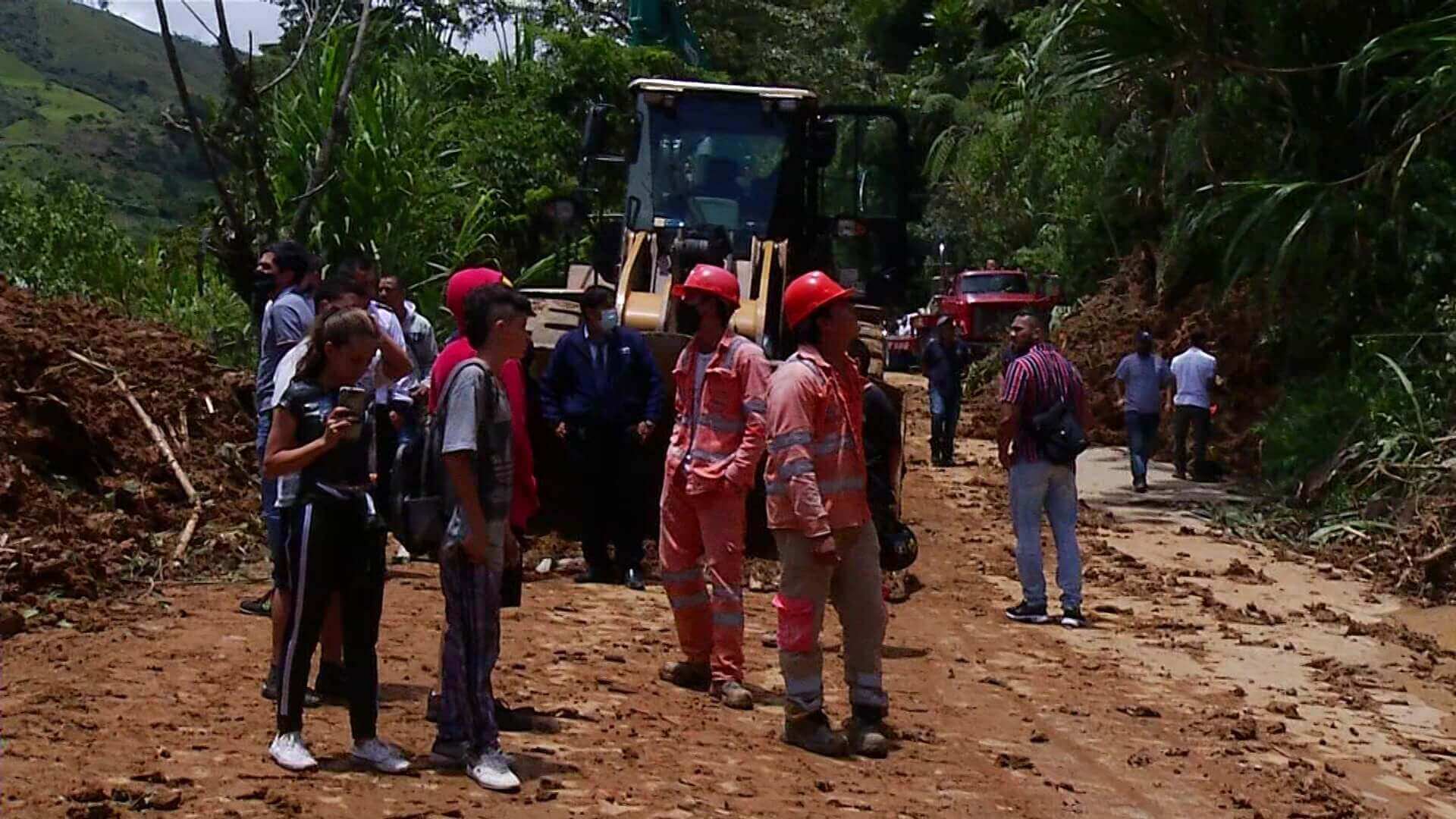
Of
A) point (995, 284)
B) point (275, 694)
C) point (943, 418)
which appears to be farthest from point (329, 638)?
point (995, 284)

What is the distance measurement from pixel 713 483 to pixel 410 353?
2.53 m

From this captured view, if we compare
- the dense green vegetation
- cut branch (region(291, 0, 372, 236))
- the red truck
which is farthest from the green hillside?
the red truck

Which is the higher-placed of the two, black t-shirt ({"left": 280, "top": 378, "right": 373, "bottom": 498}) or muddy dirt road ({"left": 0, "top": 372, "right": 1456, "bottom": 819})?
black t-shirt ({"left": 280, "top": 378, "right": 373, "bottom": 498})

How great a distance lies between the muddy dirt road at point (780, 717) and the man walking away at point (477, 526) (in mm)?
166

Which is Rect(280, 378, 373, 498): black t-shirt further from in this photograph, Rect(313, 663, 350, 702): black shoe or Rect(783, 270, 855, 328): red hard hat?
Rect(783, 270, 855, 328): red hard hat

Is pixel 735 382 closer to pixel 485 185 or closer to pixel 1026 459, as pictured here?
pixel 1026 459

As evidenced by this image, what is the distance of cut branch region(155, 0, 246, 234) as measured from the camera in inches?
534

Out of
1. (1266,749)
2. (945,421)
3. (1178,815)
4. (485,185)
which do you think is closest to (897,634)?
(1266,749)

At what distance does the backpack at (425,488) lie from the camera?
6.41 metres

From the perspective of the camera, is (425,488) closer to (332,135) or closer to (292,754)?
(292,754)

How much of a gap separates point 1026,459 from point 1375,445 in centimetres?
462

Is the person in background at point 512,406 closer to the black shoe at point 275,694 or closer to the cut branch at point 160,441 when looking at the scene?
the black shoe at point 275,694

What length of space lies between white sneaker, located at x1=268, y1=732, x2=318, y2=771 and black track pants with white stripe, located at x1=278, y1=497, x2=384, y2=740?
0.10ft

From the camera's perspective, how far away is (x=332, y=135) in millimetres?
15492
